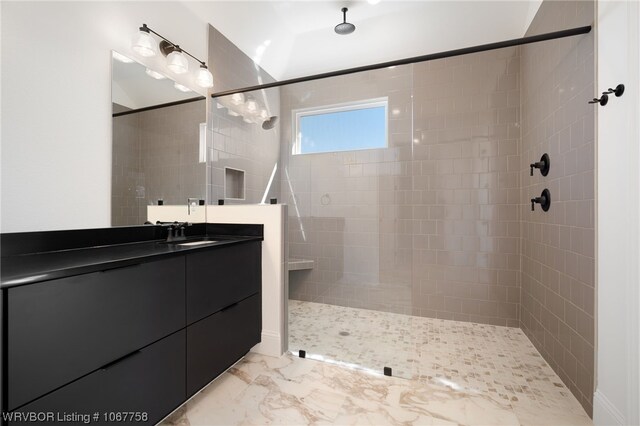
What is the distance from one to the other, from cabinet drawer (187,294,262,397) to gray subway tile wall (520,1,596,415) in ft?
6.31

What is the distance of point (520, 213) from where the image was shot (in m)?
2.57

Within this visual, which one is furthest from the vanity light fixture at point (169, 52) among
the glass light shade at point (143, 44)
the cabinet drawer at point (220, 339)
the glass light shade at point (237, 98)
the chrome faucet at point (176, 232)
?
the cabinet drawer at point (220, 339)

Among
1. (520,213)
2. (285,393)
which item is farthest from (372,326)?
(520,213)

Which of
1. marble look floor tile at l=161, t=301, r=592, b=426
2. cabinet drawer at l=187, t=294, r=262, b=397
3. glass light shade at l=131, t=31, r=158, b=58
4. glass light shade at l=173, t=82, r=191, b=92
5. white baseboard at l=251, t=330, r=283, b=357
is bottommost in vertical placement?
marble look floor tile at l=161, t=301, r=592, b=426

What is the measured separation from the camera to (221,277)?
5.57 feet

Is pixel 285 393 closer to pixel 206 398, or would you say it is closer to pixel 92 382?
pixel 206 398

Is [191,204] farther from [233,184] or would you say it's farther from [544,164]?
[544,164]

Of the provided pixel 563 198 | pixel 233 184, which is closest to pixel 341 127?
pixel 233 184

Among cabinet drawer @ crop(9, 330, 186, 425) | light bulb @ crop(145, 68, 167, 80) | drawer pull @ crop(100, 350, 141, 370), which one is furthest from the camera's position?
light bulb @ crop(145, 68, 167, 80)

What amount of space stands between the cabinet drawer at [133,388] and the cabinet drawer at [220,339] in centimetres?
7

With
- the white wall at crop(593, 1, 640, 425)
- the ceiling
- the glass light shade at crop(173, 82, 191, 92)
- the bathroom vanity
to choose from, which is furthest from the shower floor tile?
the ceiling

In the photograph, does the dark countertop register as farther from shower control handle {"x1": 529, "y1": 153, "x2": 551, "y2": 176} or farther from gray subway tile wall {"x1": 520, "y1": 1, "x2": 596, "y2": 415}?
shower control handle {"x1": 529, "y1": 153, "x2": 551, "y2": 176}

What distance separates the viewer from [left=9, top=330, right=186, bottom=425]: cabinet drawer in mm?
957

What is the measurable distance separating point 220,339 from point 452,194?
229 centimetres
